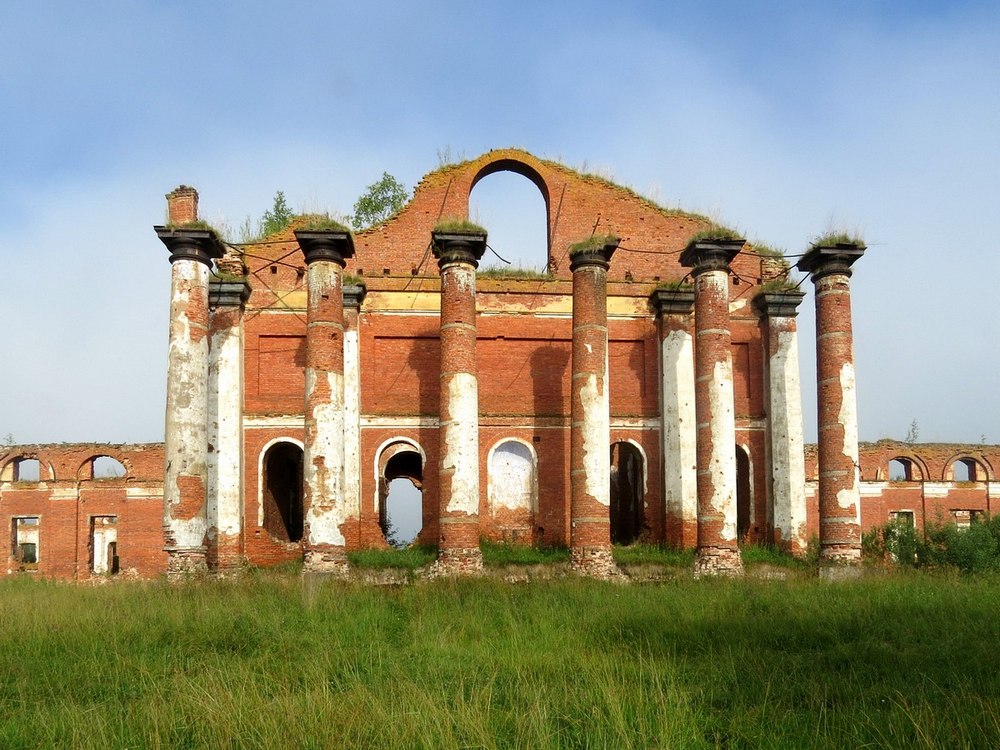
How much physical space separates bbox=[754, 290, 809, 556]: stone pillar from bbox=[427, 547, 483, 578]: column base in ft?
24.5

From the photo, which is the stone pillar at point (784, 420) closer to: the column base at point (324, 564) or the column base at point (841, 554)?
the column base at point (841, 554)

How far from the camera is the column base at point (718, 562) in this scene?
1722cm

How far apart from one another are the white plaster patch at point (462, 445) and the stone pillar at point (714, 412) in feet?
14.2

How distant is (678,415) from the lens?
20859 mm

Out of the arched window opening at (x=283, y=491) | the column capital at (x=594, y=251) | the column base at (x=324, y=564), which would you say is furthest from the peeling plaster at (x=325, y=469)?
the column capital at (x=594, y=251)

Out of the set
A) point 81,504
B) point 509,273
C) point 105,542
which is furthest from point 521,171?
point 105,542

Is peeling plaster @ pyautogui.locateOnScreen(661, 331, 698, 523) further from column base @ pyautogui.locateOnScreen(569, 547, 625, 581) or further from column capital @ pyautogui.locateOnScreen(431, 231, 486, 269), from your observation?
column capital @ pyautogui.locateOnScreen(431, 231, 486, 269)

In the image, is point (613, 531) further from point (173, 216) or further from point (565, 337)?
point (173, 216)

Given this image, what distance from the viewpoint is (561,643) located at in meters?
10.1

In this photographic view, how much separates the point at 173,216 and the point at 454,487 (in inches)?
294

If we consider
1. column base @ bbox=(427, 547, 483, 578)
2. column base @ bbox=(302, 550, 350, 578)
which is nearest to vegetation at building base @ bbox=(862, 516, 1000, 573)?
column base @ bbox=(427, 547, 483, 578)

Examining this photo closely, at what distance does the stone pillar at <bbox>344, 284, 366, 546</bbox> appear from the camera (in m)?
20.4

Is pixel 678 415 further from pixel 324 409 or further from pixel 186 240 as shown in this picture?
pixel 186 240

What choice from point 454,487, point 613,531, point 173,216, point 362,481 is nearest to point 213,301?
point 173,216
